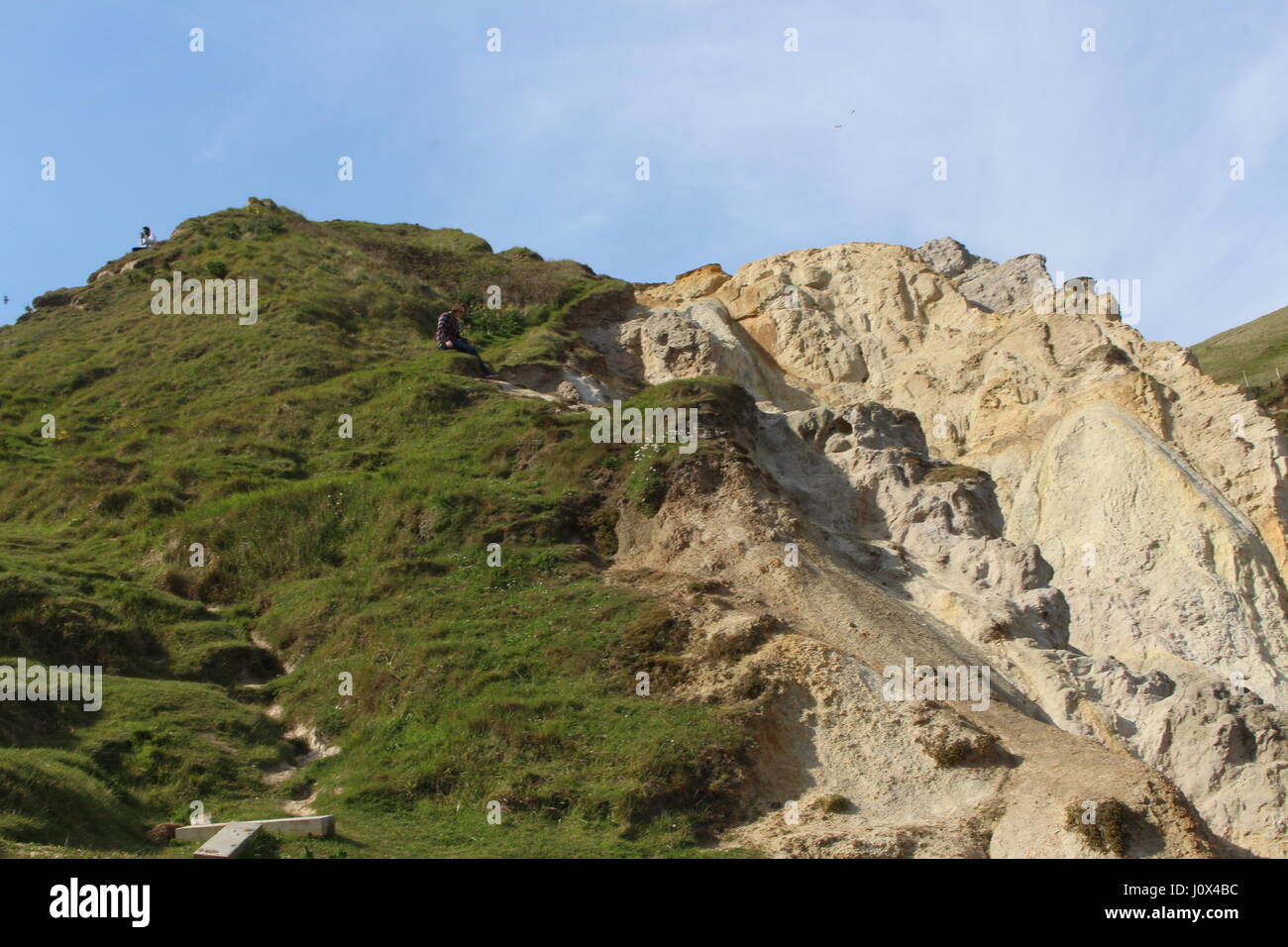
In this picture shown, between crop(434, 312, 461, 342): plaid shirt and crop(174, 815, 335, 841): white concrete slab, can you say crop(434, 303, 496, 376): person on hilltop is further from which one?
crop(174, 815, 335, 841): white concrete slab

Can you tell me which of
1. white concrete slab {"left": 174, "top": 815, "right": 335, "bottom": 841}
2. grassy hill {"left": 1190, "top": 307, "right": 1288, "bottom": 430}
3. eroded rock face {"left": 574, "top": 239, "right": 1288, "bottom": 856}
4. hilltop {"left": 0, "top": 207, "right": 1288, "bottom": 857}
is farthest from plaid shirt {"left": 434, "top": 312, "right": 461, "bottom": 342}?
grassy hill {"left": 1190, "top": 307, "right": 1288, "bottom": 430}

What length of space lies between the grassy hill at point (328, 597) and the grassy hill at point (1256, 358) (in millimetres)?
39517

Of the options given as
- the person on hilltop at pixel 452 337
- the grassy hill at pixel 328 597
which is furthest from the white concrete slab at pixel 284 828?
the person on hilltop at pixel 452 337

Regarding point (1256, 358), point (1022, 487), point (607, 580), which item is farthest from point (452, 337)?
point (1256, 358)

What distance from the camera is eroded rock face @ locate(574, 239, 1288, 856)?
2503 centimetres

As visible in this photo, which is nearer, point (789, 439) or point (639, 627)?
point (639, 627)

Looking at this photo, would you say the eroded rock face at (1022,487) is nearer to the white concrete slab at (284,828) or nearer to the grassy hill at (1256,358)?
the white concrete slab at (284,828)

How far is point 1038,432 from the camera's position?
139ft

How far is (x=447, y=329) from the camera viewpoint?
3994cm

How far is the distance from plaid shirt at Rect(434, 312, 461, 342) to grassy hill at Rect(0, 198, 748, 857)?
2.45 feet
